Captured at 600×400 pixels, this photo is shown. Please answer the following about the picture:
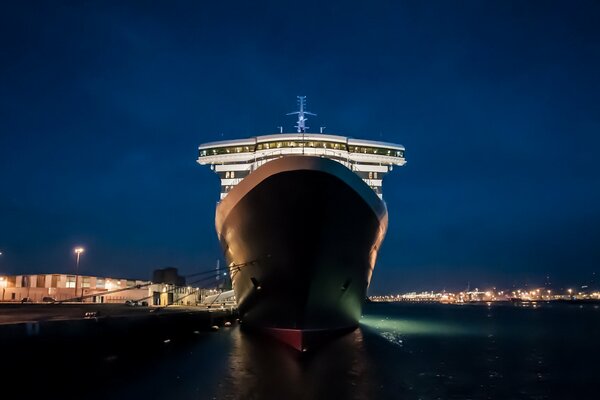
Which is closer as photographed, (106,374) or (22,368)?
(22,368)

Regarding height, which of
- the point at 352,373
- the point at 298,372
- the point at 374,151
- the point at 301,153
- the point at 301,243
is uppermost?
the point at 374,151

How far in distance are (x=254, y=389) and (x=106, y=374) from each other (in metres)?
5.25

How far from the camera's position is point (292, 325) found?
59.5 ft

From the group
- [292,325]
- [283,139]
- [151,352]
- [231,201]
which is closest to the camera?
[292,325]

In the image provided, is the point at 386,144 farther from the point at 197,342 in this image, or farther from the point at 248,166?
the point at 197,342

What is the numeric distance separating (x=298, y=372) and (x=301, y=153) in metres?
12.5

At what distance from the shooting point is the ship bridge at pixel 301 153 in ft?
81.8

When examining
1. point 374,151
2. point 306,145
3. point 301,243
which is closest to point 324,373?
point 301,243

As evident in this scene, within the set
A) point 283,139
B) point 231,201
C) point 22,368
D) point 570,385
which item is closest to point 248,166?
point 283,139

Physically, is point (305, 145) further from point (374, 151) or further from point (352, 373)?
point (352, 373)

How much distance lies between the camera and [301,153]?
25.0 meters

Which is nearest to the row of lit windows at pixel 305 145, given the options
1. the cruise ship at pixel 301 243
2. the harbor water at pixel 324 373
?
Result: the cruise ship at pixel 301 243

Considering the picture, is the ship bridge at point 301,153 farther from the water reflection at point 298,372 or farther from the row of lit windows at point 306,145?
the water reflection at point 298,372

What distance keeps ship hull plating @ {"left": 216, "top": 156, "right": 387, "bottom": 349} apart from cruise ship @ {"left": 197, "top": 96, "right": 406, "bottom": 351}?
0.04 m
